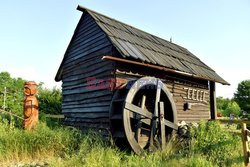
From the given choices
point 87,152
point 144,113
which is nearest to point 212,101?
point 144,113

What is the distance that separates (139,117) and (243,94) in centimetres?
3475

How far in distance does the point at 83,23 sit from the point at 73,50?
1258 mm

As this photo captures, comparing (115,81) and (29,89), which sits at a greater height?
(115,81)

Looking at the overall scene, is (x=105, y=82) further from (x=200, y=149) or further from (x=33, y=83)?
(x=200, y=149)

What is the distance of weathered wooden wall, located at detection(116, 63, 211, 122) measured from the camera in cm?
783

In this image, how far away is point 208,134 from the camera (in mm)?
7012

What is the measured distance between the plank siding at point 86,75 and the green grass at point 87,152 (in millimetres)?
1335

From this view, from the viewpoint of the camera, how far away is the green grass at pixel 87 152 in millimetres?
5098

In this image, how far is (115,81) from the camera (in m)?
7.41

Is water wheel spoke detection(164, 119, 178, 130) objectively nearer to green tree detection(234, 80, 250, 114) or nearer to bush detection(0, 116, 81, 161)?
bush detection(0, 116, 81, 161)

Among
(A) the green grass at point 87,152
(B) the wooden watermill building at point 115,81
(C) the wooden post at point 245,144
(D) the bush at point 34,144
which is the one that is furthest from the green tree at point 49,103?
(C) the wooden post at point 245,144

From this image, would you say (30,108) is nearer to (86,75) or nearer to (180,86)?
(86,75)

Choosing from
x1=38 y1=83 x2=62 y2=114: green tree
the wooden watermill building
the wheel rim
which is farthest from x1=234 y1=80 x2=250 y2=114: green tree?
the wheel rim

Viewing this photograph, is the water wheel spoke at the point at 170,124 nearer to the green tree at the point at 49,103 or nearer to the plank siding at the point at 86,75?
the plank siding at the point at 86,75
